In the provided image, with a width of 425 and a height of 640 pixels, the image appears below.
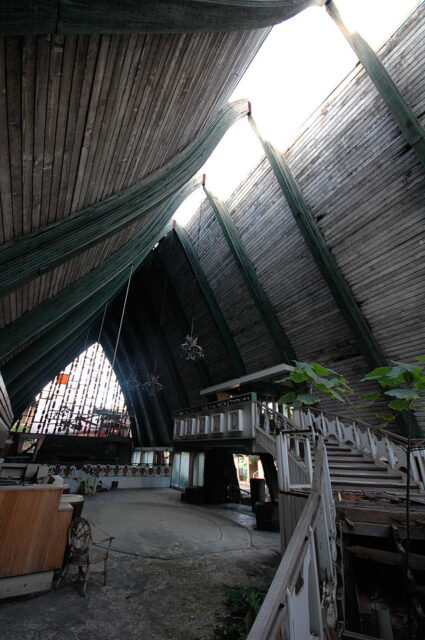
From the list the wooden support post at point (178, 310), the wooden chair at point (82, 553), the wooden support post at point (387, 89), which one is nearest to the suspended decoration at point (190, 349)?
the wooden support post at point (178, 310)

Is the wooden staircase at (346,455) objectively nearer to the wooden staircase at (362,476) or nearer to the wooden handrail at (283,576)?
the wooden staircase at (362,476)

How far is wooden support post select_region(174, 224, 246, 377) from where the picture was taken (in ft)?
43.1

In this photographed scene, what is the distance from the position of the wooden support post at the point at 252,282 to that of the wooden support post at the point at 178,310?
5153mm

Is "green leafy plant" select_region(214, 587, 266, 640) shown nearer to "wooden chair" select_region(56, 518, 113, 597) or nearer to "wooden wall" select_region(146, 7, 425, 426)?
"wooden chair" select_region(56, 518, 113, 597)

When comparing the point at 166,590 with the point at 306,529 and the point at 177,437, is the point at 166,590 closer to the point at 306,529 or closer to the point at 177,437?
the point at 306,529

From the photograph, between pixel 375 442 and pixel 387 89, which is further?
pixel 387 89

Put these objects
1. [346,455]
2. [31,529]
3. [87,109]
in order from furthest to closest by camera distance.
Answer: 1. [346,455]
2. [31,529]
3. [87,109]

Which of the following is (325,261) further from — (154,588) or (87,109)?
(154,588)

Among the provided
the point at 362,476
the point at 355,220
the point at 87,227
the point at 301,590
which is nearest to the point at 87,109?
the point at 87,227

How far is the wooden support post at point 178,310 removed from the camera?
1516cm

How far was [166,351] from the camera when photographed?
57.9 feet

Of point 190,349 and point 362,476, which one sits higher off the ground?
point 190,349

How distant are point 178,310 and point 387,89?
12.4m

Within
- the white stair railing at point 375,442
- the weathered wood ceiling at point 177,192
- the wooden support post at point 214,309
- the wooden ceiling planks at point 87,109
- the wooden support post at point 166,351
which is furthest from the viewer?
the wooden support post at point 166,351
